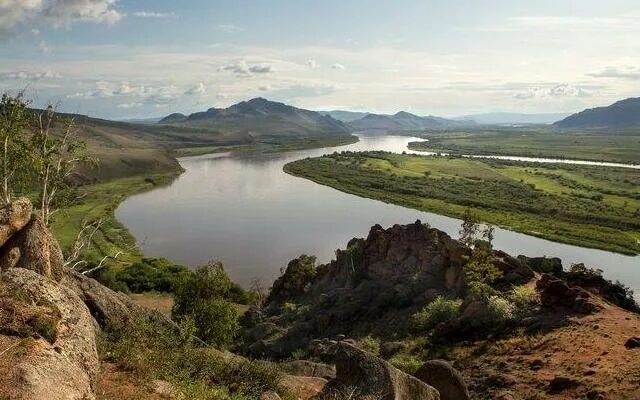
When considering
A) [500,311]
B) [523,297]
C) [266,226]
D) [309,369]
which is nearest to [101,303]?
[309,369]

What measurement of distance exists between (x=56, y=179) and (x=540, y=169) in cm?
16335

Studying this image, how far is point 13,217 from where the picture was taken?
1644 cm

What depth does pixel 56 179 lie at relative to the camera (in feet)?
83.2

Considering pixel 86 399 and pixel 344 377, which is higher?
pixel 86 399

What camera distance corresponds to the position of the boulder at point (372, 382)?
46.0ft

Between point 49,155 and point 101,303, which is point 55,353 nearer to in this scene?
point 101,303

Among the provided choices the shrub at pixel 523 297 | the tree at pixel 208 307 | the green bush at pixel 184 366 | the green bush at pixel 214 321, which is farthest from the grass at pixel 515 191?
the green bush at pixel 184 366

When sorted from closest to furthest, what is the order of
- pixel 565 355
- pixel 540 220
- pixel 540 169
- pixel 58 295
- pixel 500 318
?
1. pixel 58 295
2. pixel 565 355
3. pixel 500 318
4. pixel 540 220
5. pixel 540 169

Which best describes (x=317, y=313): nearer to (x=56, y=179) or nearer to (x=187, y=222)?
(x=56, y=179)

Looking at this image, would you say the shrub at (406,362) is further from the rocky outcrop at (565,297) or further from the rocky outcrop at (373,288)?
the rocky outcrop at (565,297)

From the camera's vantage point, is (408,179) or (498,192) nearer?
(498,192)

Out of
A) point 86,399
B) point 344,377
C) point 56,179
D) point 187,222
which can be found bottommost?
point 187,222

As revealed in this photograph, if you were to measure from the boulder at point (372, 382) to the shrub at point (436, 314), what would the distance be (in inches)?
521

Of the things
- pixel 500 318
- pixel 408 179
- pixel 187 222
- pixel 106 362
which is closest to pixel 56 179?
pixel 106 362
